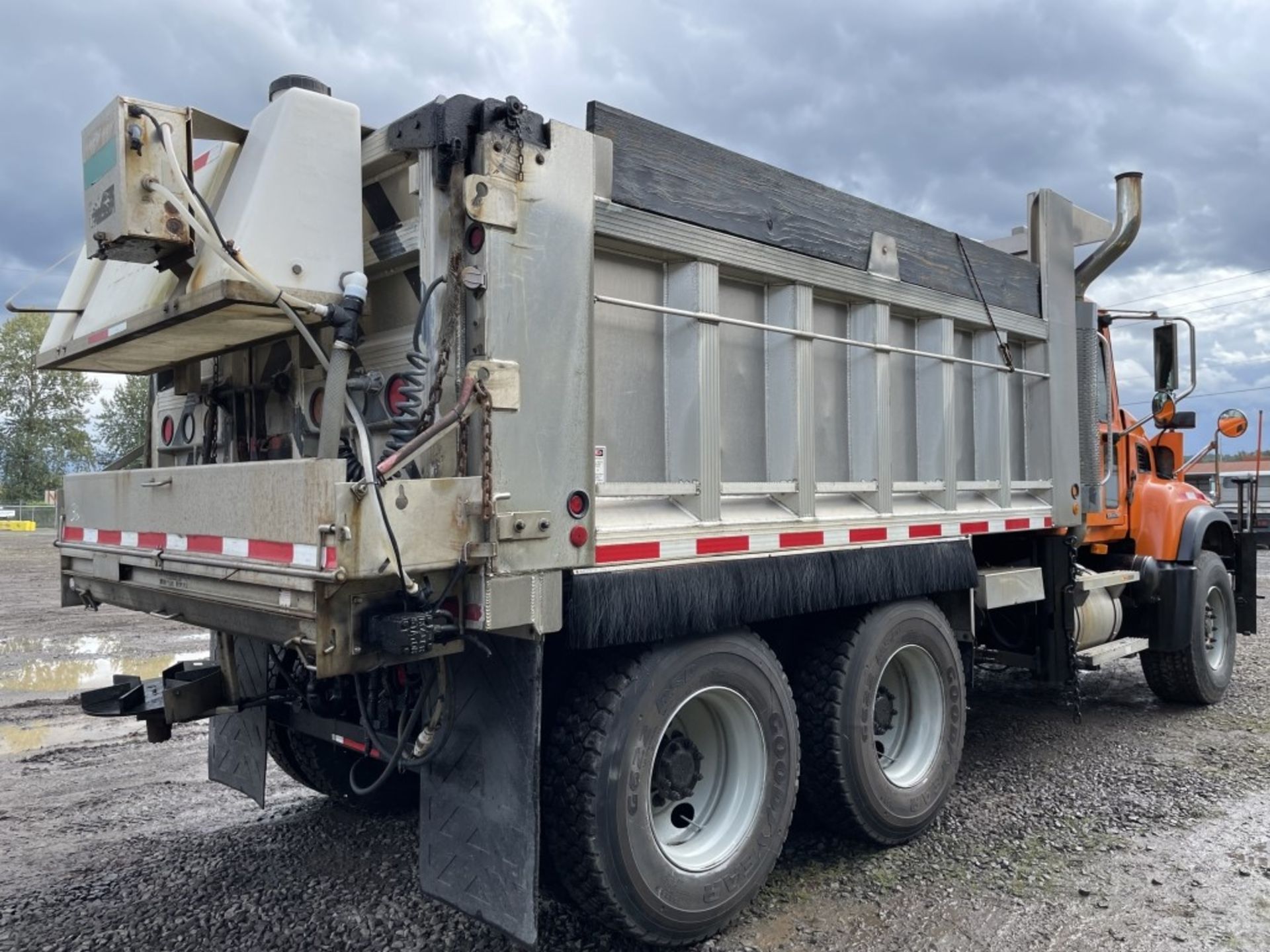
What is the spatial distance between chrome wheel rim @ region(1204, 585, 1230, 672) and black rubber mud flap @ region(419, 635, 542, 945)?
6016 millimetres

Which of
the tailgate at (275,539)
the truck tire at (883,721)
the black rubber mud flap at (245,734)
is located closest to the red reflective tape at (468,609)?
the tailgate at (275,539)

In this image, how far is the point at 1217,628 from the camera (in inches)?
280

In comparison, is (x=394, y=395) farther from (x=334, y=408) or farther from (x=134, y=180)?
(x=134, y=180)

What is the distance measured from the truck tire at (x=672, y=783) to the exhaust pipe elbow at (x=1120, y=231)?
13.0 feet

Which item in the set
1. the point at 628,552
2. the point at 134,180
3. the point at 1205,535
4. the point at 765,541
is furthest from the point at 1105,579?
the point at 134,180

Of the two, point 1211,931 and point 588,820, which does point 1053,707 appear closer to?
point 1211,931

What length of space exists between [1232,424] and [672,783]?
18.7ft

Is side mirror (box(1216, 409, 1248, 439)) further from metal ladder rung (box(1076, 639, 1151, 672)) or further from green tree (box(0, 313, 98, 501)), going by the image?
green tree (box(0, 313, 98, 501))

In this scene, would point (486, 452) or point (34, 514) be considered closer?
point (486, 452)

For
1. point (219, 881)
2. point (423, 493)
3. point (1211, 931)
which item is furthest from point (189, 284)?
point (1211, 931)

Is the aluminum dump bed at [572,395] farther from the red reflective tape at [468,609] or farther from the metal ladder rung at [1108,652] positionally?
the metal ladder rung at [1108,652]

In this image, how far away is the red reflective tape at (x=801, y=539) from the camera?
379cm

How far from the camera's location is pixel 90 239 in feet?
9.95

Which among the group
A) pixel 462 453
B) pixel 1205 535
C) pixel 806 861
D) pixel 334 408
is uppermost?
pixel 334 408
